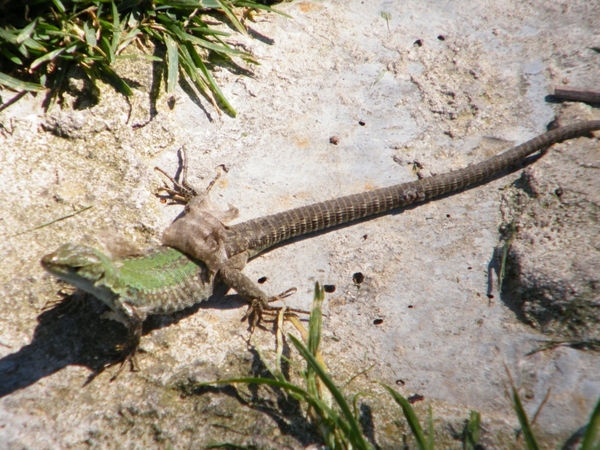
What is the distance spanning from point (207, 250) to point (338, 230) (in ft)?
3.59

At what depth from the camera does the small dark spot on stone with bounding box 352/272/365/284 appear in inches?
154

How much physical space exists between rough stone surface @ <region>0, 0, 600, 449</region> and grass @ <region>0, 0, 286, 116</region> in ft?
0.46

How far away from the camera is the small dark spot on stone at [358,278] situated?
3910 millimetres

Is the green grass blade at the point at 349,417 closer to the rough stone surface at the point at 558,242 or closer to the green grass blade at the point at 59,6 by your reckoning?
the rough stone surface at the point at 558,242

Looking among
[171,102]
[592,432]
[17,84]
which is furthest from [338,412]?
[17,84]

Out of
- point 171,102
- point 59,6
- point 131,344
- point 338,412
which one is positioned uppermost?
point 59,6

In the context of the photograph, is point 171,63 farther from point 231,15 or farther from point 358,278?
point 358,278

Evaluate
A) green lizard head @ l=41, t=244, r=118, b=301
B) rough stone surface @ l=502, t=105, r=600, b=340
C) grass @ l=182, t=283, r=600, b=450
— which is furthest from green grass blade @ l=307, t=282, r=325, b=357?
rough stone surface @ l=502, t=105, r=600, b=340

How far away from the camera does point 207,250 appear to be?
3.81m

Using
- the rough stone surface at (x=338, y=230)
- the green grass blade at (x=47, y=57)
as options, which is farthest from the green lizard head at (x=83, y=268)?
the green grass blade at (x=47, y=57)

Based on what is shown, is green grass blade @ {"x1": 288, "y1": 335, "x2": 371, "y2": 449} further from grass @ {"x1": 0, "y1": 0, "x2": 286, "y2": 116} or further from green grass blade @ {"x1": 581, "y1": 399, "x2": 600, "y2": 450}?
grass @ {"x1": 0, "y1": 0, "x2": 286, "y2": 116}

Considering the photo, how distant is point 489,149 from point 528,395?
2360 millimetres

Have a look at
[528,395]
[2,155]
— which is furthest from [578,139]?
[2,155]

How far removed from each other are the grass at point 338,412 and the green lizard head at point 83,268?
859 millimetres
